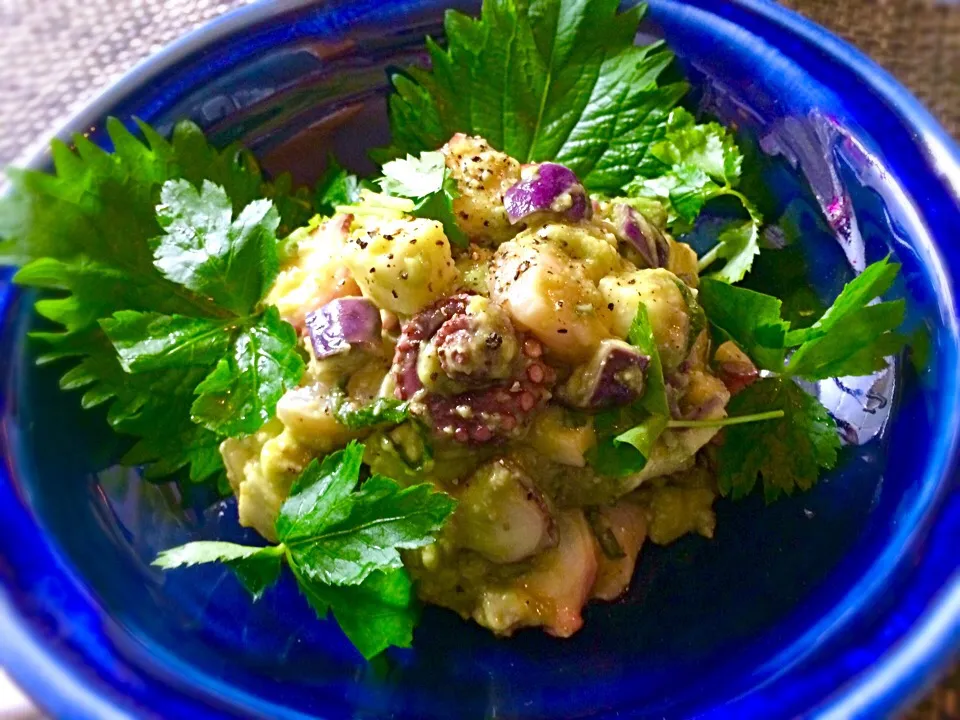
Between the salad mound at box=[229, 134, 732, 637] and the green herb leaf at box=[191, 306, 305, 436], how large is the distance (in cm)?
3

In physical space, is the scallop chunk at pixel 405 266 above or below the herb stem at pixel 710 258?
above

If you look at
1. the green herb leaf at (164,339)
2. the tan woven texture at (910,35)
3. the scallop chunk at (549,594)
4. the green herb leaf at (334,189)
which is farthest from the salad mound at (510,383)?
the tan woven texture at (910,35)

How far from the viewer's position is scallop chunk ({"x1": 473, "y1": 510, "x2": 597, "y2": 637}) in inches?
45.3

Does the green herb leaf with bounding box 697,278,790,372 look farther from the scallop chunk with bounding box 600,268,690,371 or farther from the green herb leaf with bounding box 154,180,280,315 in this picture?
the green herb leaf with bounding box 154,180,280,315

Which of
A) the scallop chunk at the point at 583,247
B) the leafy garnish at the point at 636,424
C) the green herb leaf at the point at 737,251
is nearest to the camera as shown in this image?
the leafy garnish at the point at 636,424

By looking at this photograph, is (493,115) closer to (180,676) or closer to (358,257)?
(358,257)

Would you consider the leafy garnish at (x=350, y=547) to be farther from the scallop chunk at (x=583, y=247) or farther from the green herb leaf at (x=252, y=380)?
the scallop chunk at (x=583, y=247)

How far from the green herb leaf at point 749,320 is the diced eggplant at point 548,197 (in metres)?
0.21

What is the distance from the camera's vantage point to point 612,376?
1076mm

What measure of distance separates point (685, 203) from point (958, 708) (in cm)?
84

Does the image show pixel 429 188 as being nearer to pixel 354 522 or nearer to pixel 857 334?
pixel 354 522

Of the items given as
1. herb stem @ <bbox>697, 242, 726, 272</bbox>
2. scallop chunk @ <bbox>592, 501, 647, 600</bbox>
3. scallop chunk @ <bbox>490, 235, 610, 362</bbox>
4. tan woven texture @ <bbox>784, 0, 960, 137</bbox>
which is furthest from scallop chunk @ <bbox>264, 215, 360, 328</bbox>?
tan woven texture @ <bbox>784, 0, 960, 137</bbox>

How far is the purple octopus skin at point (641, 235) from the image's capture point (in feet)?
4.08

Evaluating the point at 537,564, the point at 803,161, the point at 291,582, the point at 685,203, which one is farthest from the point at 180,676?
the point at 803,161
